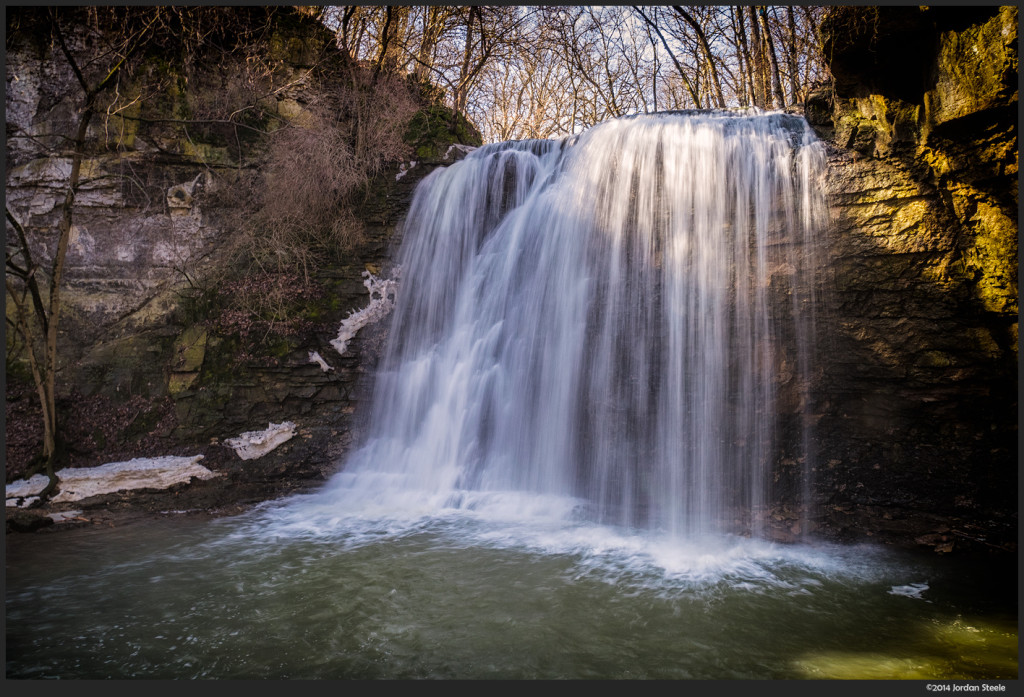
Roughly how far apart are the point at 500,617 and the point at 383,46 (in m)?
9.11

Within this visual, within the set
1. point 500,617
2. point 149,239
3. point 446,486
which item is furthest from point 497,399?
point 149,239

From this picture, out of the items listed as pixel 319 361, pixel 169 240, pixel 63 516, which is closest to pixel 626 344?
pixel 319 361

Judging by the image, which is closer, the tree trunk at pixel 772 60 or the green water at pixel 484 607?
the green water at pixel 484 607

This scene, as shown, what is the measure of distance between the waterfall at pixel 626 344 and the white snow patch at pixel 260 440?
96cm

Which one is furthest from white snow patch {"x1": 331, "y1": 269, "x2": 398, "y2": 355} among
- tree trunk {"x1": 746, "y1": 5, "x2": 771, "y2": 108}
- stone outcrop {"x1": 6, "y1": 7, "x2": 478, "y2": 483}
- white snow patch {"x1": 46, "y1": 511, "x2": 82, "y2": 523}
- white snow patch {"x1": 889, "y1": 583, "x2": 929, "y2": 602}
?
tree trunk {"x1": 746, "y1": 5, "x2": 771, "y2": 108}

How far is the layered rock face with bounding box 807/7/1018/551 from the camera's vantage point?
5.31 metres

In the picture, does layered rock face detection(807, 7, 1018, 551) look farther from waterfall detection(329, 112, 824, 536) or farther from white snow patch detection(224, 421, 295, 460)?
white snow patch detection(224, 421, 295, 460)

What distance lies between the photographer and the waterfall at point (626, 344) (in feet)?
20.0

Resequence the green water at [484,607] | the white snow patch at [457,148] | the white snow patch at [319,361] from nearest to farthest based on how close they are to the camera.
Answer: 1. the green water at [484,607]
2. the white snow patch at [319,361]
3. the white snow patch at [457,148]

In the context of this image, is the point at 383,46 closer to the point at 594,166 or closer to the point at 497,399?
the point at 594,166

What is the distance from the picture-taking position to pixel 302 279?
855cm

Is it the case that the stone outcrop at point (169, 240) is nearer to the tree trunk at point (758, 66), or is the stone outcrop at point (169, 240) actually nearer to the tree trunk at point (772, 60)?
the tree trunk at point (772, 60)

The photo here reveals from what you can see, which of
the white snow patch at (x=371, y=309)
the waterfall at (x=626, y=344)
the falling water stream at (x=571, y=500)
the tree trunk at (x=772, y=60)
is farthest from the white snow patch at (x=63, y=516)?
the tree trunk at (x=772, y=60)

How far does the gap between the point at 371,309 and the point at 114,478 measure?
380 centimetres
